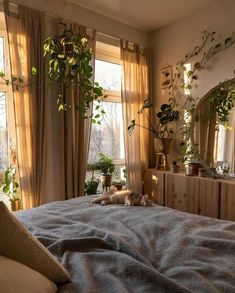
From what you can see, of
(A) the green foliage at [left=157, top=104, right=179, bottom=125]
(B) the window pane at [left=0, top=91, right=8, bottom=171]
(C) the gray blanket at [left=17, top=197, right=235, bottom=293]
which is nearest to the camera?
(C) the gray blanket at [left=17, top=197, right=235, bottom=293]

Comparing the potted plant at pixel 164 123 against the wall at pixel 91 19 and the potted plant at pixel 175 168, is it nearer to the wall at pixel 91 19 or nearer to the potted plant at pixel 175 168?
the potted plant at pixel 175 168

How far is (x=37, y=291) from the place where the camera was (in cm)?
85

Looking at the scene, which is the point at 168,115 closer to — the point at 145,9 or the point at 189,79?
the point at 189,79

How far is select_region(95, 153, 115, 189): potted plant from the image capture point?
3169 millimetres

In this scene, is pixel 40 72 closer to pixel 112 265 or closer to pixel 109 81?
pixel 109 81

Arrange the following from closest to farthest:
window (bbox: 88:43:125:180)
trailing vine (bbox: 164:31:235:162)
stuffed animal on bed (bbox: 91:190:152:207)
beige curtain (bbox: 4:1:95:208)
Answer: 1. stuffed animal on bed (bbox: 91:190:152:207)
2. beige curtain (bbox: 4:1:95:208)
3. trailing vine (bbox: 164:31:235:162)
4. window (bbox: 88:43:125:180)

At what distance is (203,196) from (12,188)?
197 centimetres

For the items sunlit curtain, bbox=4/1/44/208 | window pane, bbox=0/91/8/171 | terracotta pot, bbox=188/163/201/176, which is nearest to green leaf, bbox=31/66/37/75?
sunlit curtain, bbox=4/1/44/208

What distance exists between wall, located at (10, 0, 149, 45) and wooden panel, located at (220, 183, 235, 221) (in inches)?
87.6

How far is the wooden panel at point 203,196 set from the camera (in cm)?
266

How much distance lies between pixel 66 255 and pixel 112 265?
231 mm

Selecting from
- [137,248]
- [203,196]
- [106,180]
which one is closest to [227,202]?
[203,196]

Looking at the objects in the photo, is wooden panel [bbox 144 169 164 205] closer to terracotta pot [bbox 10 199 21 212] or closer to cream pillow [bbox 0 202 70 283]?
terracotta pot [bbox 10 199 21 212]

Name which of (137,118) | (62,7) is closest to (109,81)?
(137,118)
